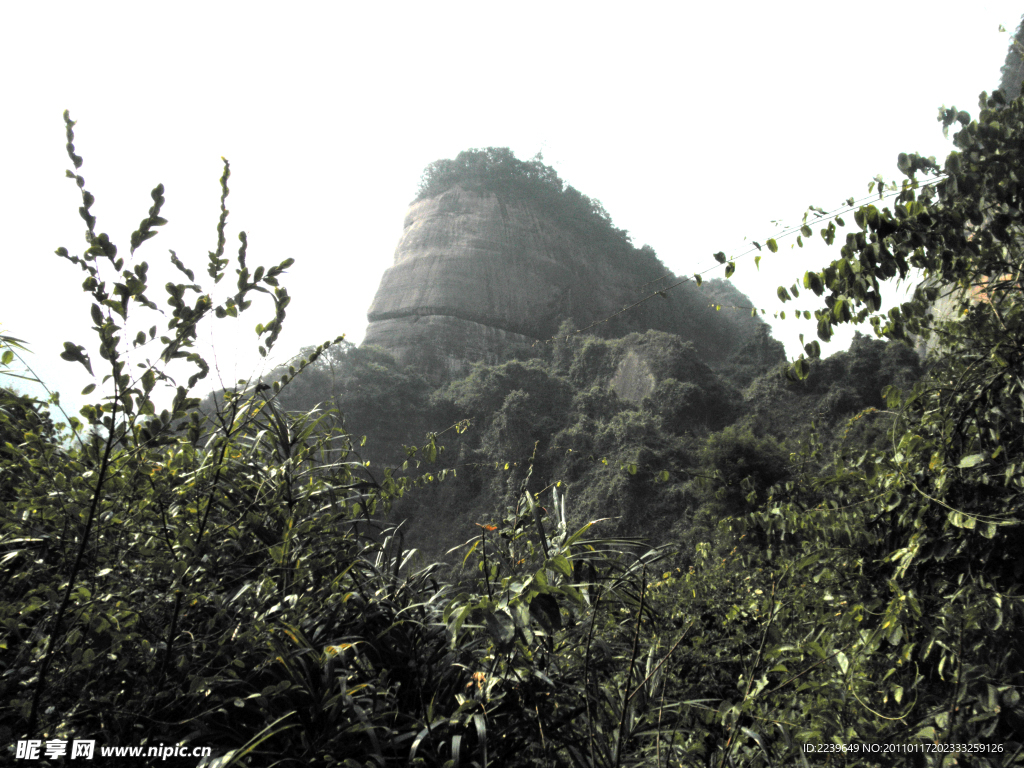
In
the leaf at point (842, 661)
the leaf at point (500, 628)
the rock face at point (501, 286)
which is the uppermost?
the rock face at point (501, 286)

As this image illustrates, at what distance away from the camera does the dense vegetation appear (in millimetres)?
1189

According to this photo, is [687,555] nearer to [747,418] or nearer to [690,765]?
[747,418]

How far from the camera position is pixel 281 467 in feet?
5.77

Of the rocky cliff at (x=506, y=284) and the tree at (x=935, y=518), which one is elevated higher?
the rocky cliff at (x=506, y=284)

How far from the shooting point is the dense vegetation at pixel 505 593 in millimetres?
1189

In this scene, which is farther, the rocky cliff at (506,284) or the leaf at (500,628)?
the rocky cliff at (506,284)

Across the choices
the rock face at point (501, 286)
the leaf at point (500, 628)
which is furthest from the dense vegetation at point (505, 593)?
the rock face at point (501, 286)

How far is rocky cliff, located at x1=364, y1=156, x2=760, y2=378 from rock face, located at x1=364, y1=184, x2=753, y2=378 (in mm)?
60

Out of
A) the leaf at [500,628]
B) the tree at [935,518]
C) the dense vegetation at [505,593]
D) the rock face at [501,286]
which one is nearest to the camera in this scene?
the leaf at [500,628]

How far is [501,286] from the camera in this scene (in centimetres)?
3059

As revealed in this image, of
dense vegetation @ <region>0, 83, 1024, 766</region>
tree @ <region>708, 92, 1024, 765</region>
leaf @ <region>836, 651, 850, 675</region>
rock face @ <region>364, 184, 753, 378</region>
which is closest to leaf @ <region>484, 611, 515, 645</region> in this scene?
dense vegetation @ <region>0, 83, 1024, 766</region>

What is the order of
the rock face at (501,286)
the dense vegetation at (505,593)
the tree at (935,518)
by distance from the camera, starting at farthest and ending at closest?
the rock face at (501,286) → the tree at (935,518) → the dense vegetation at (505,593)

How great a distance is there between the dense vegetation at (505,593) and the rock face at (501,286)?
2557cm

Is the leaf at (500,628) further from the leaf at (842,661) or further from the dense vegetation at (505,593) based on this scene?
the leaf at (842,661)
